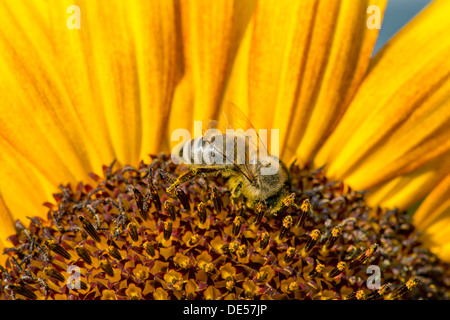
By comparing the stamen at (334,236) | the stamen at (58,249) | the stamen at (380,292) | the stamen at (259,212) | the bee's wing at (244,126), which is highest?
the bee's wing at (244,126)

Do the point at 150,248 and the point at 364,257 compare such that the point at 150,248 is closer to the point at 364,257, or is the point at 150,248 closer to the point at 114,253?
the point at 114,253

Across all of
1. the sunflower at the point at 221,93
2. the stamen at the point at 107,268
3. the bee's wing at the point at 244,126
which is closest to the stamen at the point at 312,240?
the sunflower at the point at 221,93

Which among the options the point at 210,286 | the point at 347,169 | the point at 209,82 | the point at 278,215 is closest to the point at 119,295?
the point at 210,286

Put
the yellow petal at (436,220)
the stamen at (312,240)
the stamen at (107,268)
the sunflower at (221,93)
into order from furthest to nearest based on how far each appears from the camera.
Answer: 1. the yellow petal at (436,220)
2. the sunflower at (221,93)
3. the stamen at (312,240)
4. the stamen at (107,268)

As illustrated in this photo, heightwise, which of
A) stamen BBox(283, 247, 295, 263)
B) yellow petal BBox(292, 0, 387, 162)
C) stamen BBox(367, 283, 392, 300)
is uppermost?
yellow petal BBox(292, 0, 387, 162)

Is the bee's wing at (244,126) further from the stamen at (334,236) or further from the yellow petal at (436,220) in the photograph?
the yellow petal at (436,220)

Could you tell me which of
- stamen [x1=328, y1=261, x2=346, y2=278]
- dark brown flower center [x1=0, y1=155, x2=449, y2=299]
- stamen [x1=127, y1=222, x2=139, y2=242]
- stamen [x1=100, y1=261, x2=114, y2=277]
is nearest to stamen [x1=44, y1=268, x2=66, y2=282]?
dark brown flower center [x1=0, y1=155, x2=449, y2=299]

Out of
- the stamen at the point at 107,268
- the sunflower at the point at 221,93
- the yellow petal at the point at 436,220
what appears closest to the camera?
the stamen at the point at 107,268

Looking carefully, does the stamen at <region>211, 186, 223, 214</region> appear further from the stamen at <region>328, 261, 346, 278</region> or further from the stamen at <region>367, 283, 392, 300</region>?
the stamen at <region>367, 283, 392, 300</region>
